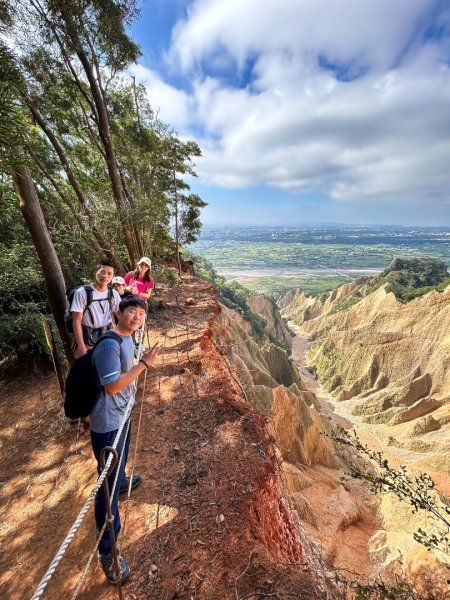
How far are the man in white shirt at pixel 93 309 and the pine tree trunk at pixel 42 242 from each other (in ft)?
3.56

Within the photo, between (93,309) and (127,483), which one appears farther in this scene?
(93,309)

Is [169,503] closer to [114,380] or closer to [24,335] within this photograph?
[114,380]

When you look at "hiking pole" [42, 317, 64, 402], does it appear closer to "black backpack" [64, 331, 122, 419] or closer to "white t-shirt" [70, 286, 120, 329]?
"white t-shirt" [70, 286, 120, 329]

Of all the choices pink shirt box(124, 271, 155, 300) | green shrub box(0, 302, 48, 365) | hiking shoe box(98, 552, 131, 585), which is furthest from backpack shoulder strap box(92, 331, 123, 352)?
green shrub box(0, 302, 48, 365)

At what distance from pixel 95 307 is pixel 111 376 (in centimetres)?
190

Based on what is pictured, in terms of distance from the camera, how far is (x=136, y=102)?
13.4 m

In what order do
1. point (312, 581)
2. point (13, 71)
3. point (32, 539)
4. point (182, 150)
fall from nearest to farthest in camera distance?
1. point (312, 581)
2. point (13, 71)
3. point (32, 539)
4. point (182, 150)

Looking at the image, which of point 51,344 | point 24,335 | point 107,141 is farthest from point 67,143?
point 51,344

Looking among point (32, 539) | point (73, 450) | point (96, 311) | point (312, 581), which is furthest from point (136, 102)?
point (312, 581)

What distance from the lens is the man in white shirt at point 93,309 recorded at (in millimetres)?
4129

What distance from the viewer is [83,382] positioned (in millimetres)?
2691

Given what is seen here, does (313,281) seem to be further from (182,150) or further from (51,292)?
(51,292)

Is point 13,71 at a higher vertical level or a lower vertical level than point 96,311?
higher

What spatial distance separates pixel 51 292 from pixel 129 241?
5.73 meters
